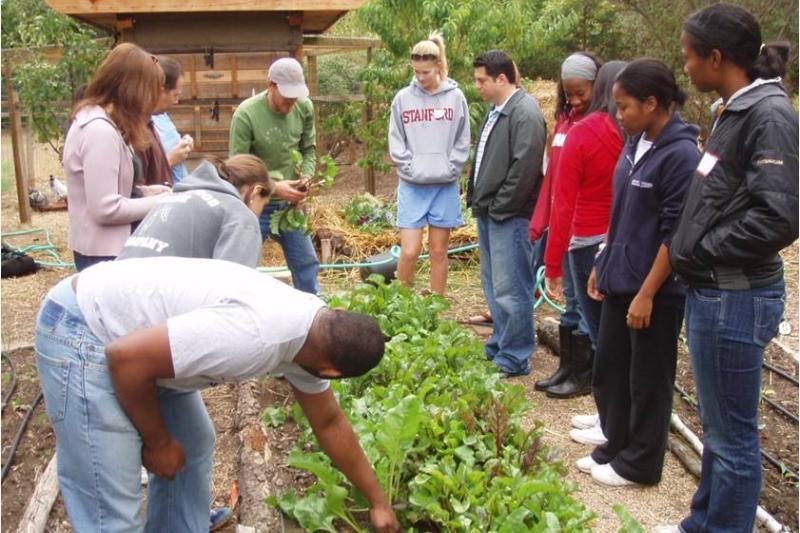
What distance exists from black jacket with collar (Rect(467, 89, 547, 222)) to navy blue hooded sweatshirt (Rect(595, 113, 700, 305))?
1.32 meters

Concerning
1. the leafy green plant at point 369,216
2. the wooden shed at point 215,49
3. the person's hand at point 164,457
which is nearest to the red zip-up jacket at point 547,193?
the person's hand at point 164,457

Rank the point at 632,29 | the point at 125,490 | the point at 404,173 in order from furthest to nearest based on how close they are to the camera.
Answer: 1. the point at 632,29
2. the point at 404,173
3. the point at 125,490

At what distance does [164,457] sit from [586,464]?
7.36 ft

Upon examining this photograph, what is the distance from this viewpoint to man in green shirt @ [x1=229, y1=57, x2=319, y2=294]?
5.67m

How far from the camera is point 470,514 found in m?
3.11

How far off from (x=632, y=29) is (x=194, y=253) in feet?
51.5

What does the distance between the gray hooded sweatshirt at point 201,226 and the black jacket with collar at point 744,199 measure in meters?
1.57

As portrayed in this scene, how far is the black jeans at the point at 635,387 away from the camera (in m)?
3.72

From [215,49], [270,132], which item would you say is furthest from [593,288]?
[215,49]

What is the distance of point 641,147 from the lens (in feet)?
12.0

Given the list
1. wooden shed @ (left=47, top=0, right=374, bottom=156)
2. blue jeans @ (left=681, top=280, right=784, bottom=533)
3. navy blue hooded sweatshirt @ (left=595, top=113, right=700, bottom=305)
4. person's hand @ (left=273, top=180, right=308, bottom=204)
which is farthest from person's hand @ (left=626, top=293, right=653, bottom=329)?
wooden shed @ (left=47, top=0, right=374, bottom=156)

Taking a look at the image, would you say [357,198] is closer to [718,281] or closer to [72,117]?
[72,117]

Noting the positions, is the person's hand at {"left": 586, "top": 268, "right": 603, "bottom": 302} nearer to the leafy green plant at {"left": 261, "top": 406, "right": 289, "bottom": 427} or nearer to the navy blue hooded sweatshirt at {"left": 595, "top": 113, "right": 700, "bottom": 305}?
the navy blue hooded sweatshirt at {"left": 595, "top": 113, "right": 700, "bottom": 305}

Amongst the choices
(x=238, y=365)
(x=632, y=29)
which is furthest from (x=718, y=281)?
(x=632, y=29)
